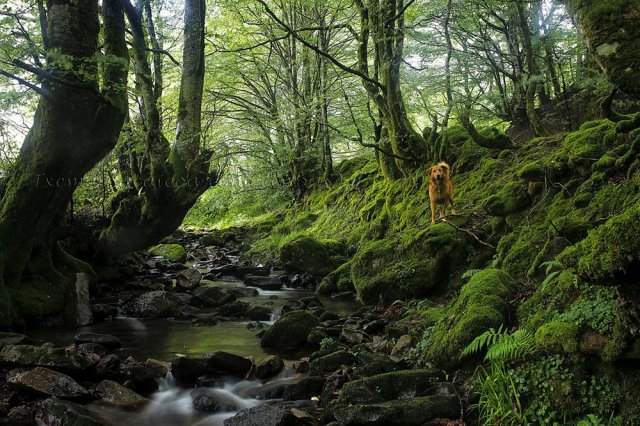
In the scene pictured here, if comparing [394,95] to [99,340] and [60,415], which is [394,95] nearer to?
[99,340]

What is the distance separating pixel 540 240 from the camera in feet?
20.8

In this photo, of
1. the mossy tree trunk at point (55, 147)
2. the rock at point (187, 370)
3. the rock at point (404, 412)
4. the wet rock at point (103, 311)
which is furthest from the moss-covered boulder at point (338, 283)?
the rock at point (404, 412)

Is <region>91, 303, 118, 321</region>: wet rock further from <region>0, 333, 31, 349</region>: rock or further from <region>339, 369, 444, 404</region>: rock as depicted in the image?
<region>339, 369, 444, 404</region>: rock

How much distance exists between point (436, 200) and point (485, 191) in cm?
129

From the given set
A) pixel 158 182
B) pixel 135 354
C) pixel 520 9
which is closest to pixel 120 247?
pixel 158 182

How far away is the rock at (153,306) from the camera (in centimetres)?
978

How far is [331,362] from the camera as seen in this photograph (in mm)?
5996

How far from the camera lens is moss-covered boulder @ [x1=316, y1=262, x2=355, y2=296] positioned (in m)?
11.5

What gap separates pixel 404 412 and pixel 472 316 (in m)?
1.42

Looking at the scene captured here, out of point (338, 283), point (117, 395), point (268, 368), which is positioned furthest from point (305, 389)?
point (338, 283)

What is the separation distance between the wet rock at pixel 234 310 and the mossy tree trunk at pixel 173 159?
2821 millimetres

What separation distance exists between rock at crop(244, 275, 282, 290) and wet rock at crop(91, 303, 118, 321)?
437 cm

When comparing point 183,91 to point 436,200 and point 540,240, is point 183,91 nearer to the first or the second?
point 436,200

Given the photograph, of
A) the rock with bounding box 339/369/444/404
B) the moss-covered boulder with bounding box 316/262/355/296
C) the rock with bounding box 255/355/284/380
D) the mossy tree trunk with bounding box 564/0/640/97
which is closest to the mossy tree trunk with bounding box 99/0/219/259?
the moss-covered boulder with bounding box 316/262/355/296
